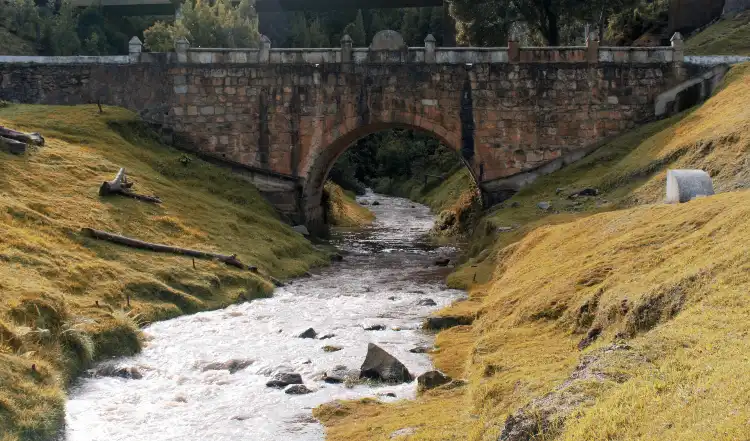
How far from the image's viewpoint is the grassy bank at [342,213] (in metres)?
46.8

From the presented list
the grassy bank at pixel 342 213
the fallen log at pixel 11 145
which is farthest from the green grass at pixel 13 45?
the fallen log at pixel 11 145

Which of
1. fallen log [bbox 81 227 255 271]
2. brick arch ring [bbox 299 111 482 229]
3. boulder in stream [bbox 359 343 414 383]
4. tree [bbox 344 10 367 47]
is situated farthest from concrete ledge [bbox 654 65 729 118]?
tree [bbox 344 10 367 47]

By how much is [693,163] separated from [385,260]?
12.1 meters

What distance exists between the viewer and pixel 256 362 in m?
17.7

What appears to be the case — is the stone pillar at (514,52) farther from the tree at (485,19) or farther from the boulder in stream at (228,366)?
the boulder in stream at (228,366)

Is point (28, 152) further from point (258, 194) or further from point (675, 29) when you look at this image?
point (675, 29)

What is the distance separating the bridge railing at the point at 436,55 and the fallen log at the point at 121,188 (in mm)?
9365

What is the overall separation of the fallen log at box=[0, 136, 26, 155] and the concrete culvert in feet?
62.8

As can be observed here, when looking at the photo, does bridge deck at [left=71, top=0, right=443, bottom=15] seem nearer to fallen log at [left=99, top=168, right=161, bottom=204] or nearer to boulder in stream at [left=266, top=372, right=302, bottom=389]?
fallen log at [left=99, top=168, right=161, bottom=204]

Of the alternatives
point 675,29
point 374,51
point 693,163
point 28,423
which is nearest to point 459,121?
point 374,51

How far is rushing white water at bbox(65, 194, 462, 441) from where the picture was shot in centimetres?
1398

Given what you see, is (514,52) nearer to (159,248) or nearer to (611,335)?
(159,248)

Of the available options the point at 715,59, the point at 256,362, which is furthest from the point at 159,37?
the point at 256,362

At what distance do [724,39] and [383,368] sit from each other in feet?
108
